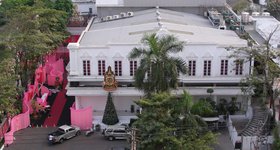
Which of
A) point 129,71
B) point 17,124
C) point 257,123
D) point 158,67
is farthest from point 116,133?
point 257,123

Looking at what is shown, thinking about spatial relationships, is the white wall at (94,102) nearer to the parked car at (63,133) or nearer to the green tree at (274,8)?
the parked car at (63,133)

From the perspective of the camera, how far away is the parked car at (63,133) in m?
36.1

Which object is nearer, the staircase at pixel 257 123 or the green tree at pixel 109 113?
the staircase at pixel 257 123

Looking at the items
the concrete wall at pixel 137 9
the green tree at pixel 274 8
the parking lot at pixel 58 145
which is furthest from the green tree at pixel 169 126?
the green tree at pixel 274 8

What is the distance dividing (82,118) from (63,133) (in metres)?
2.70

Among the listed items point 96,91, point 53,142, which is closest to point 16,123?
point 53,142

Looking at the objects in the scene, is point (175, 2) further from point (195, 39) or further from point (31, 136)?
point (31, 136)

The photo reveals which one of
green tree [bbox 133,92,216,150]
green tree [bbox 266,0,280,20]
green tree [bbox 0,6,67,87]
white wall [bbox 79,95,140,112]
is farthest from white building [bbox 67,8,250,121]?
green tree [bbox 266,0,280,20]

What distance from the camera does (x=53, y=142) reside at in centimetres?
3606

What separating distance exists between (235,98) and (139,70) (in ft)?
34.3

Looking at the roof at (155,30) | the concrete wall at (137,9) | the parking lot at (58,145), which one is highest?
the concrete wall at (137,9)

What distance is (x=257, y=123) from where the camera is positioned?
1457 inches

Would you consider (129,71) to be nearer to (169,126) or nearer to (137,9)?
(169,126)

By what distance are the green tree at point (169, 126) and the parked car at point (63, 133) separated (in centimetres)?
892
